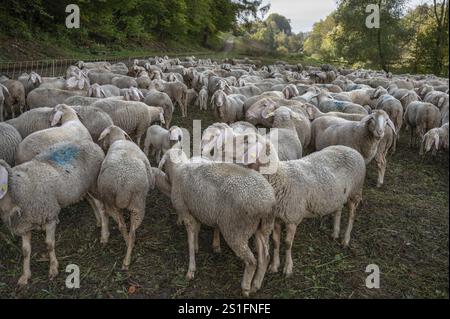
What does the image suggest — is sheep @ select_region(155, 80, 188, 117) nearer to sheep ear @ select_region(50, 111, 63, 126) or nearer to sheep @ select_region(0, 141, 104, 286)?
sheep ear @ select_region(50, 111, 63, 126)

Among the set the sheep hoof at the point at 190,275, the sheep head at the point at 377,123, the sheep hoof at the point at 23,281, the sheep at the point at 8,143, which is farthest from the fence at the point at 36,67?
the sheep head at the point at 377,123

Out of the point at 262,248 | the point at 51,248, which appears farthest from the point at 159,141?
the point at 262,248

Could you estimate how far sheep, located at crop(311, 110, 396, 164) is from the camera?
229 inches

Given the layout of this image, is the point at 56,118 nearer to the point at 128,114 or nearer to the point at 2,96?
the point at 128,114

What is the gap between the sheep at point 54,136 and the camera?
524 cm

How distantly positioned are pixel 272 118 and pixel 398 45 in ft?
91.8

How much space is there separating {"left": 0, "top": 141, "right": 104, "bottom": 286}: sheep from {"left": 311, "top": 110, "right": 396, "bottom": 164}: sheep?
3.98m

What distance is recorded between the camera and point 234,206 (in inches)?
144

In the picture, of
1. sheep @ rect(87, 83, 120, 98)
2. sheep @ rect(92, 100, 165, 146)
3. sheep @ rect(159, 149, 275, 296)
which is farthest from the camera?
sheep @ rect(87, 83, 120, 98)

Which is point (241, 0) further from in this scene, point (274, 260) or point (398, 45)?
point (274, 260)

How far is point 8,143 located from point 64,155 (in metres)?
1.61

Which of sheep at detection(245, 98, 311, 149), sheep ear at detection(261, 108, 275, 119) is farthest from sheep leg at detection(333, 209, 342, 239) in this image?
sheep ear at detection(261, 108, 275, 119)
